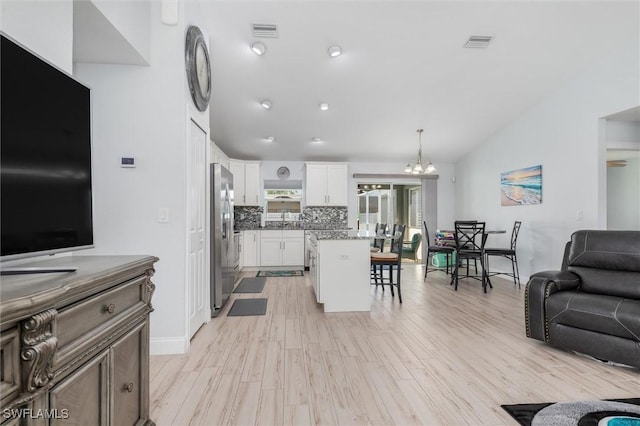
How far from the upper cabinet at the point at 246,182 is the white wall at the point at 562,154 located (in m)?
4.92

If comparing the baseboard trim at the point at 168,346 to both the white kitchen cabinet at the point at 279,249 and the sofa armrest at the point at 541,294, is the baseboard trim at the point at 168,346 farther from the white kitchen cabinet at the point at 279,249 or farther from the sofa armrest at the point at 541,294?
the white kitchen cabinet at the point at 279,249

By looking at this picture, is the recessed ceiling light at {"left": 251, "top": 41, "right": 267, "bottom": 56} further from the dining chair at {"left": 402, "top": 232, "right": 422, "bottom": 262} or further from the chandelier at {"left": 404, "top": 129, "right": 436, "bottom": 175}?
the dining chair at {"left": 402, "top": 232, "right": 422, "bottom": 262}

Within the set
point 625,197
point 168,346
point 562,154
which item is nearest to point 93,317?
point 168,346

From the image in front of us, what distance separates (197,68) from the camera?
9.46 feet

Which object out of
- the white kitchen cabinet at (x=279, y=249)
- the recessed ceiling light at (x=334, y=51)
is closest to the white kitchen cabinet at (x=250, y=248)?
the white kitchen cabinet at (x=279, y=249)

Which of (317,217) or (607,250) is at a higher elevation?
(317,217)

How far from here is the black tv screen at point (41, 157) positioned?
881mm

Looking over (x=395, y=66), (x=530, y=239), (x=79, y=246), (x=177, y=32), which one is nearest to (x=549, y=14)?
(x=395, y=66)

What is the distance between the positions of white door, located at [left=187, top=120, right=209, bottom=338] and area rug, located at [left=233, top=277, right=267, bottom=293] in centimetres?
146

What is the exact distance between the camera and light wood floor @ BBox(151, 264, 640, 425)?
176cm

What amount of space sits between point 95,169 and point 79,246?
1619 millimetres

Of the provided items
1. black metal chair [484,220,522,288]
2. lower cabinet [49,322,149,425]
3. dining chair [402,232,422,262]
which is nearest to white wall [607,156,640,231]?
black metal chair [484,220,522,288]

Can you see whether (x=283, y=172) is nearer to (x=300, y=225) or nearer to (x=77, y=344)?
(x=300, y=225)

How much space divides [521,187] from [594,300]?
348 cm
